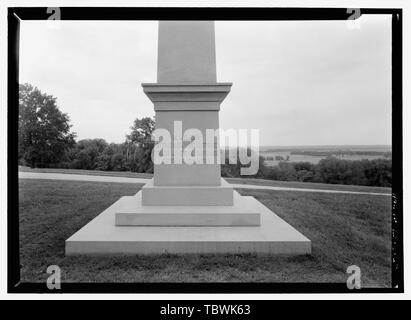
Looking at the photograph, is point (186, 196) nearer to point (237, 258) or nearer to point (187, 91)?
point (237, 258)

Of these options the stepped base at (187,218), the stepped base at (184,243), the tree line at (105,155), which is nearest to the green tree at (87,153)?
the tree line at (105,155)

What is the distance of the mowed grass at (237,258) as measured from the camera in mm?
2875

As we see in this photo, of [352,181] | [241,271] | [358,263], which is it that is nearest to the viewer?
[241,271]

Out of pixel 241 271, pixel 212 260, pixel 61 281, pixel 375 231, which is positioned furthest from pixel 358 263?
pixel 61 281

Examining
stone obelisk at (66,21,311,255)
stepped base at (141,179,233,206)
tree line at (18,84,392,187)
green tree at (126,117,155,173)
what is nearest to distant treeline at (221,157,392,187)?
tree line at (18,84,392,187)

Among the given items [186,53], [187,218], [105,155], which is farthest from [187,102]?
[105,155]

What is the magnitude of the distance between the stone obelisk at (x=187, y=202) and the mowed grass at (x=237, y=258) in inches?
6.5

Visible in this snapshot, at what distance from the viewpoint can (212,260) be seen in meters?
3.17

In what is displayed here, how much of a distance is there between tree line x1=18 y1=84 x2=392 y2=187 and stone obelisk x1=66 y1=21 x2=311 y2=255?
1.31 meters

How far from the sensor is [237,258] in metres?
3.21

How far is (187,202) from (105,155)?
7.29 metres

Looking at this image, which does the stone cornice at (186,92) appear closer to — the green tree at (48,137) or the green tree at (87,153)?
the green tree at (48,137)
